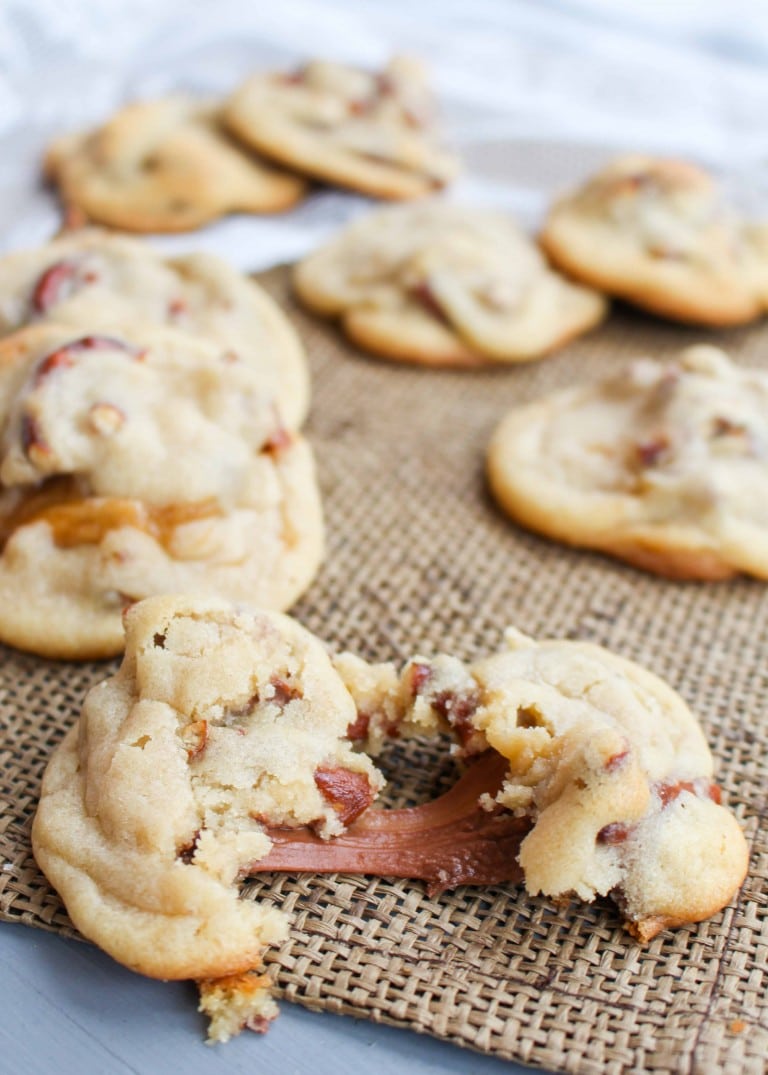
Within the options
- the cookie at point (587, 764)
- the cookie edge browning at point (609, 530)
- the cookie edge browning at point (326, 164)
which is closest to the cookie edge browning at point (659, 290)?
the cookie edge browning at point (326, 164)

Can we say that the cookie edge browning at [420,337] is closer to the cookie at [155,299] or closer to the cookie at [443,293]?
the cookie at [443,293]

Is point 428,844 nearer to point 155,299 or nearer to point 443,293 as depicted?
point 155,299

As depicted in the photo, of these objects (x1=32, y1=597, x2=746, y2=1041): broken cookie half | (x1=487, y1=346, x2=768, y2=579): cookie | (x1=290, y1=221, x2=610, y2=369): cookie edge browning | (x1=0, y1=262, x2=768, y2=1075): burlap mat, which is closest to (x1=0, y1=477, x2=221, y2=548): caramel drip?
(x1=0, y1=262, x2=768, y2=1075): burlap mat

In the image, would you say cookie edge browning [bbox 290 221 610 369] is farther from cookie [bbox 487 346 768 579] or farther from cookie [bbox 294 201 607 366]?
cookie [bbox 487 346 768 579]

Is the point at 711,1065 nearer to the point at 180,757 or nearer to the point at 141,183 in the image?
the point at 180,757

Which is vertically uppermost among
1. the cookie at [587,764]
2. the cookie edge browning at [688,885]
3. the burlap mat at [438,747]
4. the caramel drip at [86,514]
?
the caramel drip at [86,514]

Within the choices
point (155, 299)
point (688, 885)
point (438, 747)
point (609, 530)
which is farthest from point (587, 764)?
point (155, 299)
